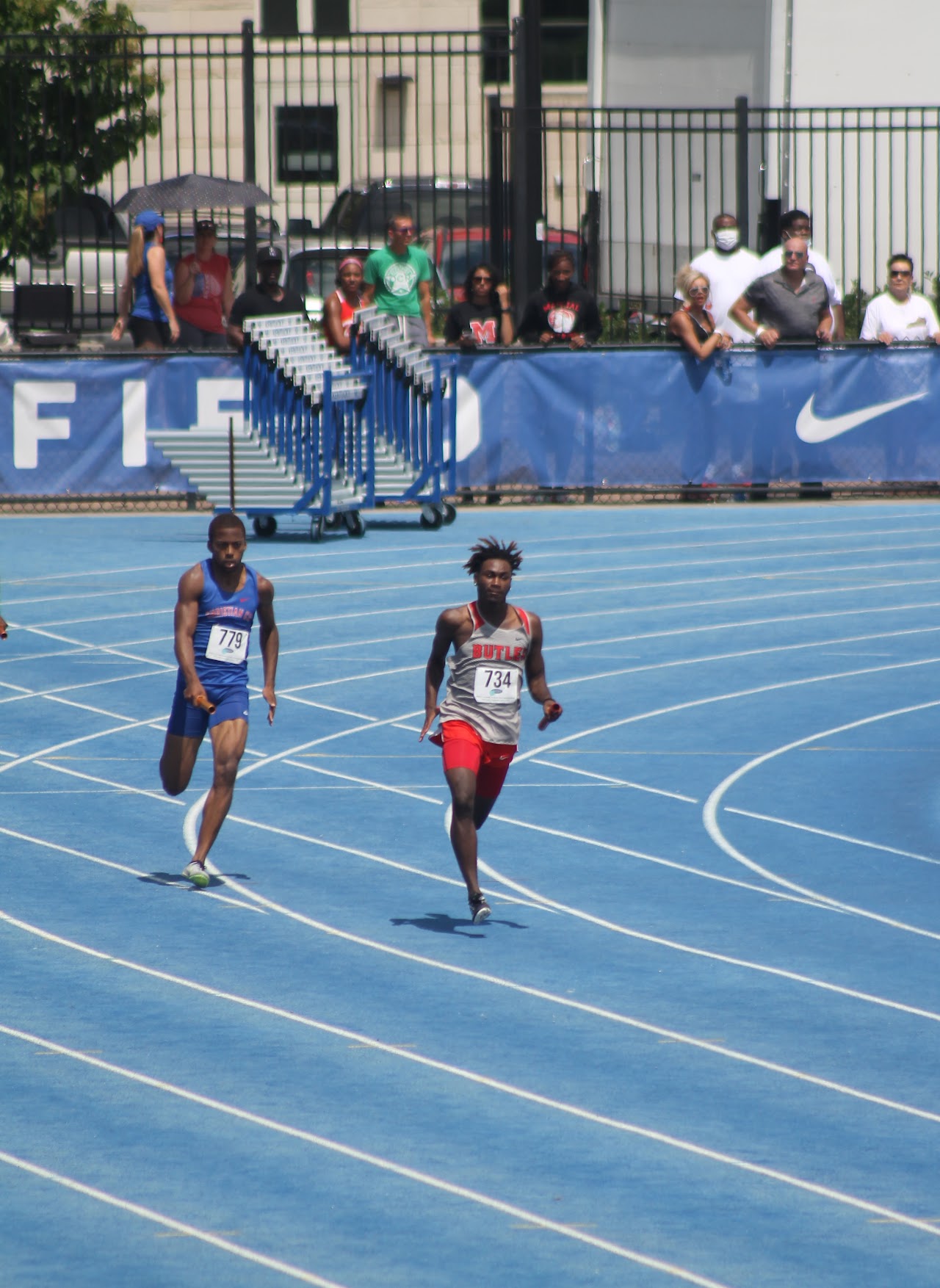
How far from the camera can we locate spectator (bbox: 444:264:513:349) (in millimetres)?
21406

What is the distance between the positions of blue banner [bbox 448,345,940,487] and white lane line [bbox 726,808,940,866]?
1006cm

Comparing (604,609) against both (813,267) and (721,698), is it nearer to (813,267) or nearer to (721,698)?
(721,698)

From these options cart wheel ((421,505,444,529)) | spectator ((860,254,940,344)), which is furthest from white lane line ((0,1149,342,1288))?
spectator ((860,254,940,344))

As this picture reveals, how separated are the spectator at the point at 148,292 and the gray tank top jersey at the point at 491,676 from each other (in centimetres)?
1213

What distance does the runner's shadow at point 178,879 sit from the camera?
10008 millimetres

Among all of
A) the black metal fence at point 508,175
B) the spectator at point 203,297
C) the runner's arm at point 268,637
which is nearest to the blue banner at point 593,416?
the black metal fence at point 508,175

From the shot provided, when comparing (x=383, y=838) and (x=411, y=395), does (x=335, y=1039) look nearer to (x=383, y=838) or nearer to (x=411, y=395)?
(x=383, y=838)

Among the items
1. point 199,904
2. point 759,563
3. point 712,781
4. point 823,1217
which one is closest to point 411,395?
point 759,563

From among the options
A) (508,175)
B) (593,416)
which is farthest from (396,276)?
(508,175)

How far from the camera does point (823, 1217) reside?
248 inches

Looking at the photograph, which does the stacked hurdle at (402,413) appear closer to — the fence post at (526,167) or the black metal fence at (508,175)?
the black metal fence at (508,175)

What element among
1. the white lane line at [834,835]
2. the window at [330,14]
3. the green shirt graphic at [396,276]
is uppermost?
the window at [330,14]

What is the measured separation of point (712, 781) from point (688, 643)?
369 cm

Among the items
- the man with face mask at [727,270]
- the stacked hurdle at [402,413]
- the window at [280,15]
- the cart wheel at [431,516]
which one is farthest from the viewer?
the window at [280,15]
